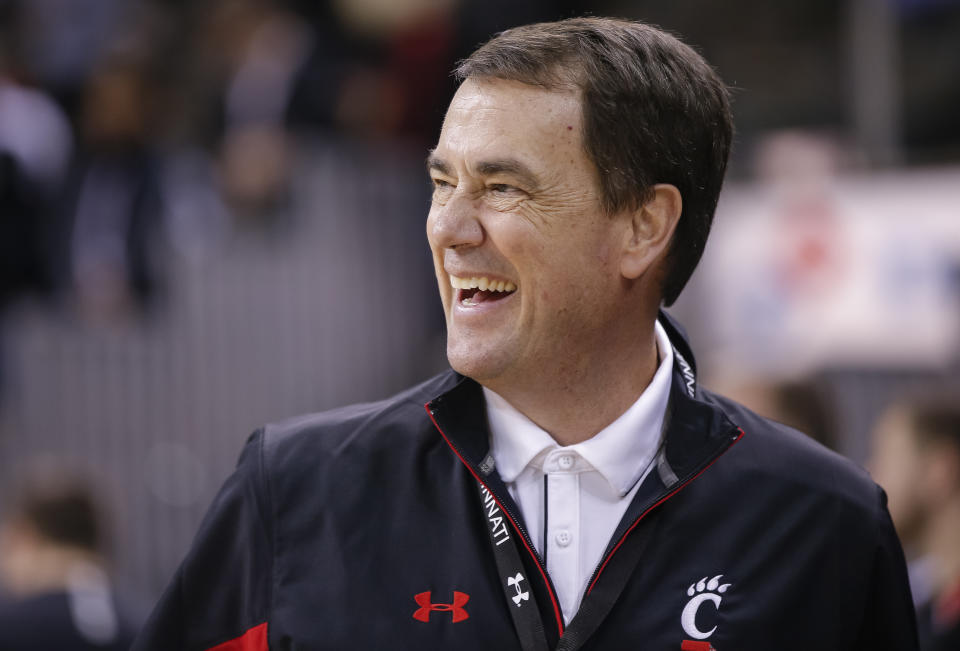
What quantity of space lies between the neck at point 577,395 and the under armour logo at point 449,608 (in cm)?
37

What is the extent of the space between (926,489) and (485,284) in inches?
99.8

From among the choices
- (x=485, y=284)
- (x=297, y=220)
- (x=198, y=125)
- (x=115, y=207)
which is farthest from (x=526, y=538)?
(x=198, y=125)

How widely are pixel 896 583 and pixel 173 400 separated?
20.6 ft

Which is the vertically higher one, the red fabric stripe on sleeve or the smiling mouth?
the smiling mouth

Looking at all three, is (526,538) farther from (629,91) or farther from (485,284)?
(629,91)

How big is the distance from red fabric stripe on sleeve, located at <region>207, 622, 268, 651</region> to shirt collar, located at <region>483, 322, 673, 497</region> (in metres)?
0.54

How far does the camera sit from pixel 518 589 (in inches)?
94.9

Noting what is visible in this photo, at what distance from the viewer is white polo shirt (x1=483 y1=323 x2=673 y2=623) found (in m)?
2.49

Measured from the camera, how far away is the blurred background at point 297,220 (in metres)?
7.07

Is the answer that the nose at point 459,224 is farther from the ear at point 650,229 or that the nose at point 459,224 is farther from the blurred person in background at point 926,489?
the blurred person in background at point 926,489

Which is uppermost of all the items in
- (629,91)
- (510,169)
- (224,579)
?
(629,91)

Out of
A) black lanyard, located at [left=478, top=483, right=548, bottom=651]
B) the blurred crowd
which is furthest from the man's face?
the blurred crowd

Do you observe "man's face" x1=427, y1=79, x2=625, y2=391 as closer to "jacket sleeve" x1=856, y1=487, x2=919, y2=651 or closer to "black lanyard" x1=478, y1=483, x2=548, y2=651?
"black lanyard" x1=478, y1=483, x2=548, y2=651

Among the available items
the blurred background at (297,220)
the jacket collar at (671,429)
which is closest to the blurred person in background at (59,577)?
the blurred background at (297,220)
